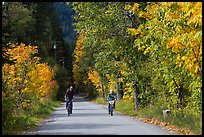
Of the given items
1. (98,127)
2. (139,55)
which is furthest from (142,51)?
(98,127)

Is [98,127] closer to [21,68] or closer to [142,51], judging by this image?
[142,51]

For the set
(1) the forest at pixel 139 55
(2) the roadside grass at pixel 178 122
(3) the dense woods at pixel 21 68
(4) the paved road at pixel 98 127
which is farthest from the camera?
(3) the dense woods at pixel 21 68

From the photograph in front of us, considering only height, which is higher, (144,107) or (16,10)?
(16,10)

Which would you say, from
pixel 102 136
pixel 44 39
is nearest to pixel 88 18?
pixel 102 136

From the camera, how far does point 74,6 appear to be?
2216 centimetres

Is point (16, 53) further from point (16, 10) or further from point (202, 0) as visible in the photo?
point (16, 10)

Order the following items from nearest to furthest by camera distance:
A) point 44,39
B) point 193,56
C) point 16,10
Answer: point 193,56 → point 16,10 → point 44,39

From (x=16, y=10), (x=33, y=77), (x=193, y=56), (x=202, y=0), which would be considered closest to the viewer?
(x=202, y=0)

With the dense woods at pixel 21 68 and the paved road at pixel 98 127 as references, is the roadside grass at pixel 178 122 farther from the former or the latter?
the dense woods at pixel 21 68

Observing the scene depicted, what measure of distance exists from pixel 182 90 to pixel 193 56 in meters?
7.50

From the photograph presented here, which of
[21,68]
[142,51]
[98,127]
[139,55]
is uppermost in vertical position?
[142,51]

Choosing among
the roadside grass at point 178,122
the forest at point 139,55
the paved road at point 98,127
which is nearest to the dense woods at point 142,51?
the forest at point 139,55

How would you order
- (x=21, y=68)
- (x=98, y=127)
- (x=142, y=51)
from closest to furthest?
1. (x=98, y=127)
2. (x=142, y=51)
3. (x=21, y=68)

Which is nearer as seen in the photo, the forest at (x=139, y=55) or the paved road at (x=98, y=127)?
the forest at (x=139, y=55)
